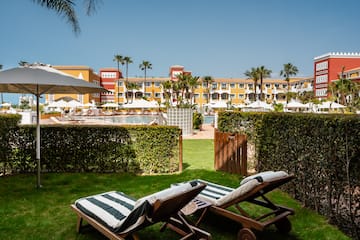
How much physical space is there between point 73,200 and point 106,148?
211 centimetres

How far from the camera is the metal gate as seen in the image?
6922 millimetres

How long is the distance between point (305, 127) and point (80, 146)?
5147 millimetres

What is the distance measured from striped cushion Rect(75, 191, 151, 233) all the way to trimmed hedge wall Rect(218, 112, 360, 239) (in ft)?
8.39

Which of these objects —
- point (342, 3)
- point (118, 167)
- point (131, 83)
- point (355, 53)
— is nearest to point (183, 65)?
point (131, 83)

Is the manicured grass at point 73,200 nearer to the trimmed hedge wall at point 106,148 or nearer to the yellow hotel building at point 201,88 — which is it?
the trimmed hedge wall at point 106,148

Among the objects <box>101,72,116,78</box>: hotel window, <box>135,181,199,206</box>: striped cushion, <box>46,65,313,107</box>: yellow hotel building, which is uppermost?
<box>101,72,116,78</box>: hotel window

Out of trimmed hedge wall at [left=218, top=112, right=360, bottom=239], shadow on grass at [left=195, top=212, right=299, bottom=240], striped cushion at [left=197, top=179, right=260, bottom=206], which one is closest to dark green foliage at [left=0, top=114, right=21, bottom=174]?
striped cushion at [left=197, top=179, right=260, bottom=206]

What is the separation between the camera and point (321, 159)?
417 cm

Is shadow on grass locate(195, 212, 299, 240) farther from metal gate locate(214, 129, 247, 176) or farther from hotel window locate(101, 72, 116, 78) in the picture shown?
hotel window locate(101, 72, 116, 78)

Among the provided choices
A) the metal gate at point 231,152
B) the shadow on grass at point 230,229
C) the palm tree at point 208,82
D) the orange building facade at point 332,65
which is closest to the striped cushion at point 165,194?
the shadow on grass at point 230,229

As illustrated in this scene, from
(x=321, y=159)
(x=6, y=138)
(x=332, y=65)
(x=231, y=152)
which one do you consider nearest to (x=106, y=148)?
(x=6, y=138)

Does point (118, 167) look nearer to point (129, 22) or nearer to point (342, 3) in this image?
point (129, 22)

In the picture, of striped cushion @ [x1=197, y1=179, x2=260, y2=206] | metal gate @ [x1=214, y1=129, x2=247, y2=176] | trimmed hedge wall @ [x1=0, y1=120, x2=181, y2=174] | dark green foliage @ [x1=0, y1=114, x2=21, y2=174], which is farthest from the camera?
trimmed hedge wall @ [x1=0, y1=120, x2=181, y2=174]

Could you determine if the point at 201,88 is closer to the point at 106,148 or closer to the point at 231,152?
the point at 231,152
